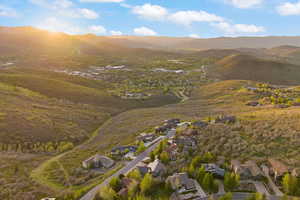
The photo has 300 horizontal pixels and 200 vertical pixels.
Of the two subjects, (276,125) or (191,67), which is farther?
(191,67)

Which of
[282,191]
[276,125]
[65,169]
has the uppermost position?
[276,125]

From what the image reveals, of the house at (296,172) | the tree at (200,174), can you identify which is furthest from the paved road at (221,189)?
the house at (296,172)

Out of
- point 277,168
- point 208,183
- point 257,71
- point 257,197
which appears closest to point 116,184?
point 208,183

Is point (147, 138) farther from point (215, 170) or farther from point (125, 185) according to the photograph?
point (215, 170)

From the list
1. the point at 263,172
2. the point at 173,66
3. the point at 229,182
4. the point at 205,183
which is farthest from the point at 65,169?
the point at 173,66

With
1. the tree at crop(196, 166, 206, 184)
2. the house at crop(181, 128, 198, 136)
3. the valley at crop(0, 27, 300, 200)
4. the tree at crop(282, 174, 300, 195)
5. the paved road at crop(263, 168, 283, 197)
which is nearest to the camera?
the tree at crop(282, 174, 300, 195)

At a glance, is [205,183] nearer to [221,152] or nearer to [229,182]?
[229,182]

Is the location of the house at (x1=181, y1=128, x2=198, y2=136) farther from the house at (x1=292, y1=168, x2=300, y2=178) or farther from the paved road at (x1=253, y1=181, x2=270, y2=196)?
Result: the house at (x1=292, y1=168, x2=300, y2=178)

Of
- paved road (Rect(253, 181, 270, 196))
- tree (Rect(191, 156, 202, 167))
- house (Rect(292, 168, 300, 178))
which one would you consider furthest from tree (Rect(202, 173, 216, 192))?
house (Rect(292, 168, 300, 178))
